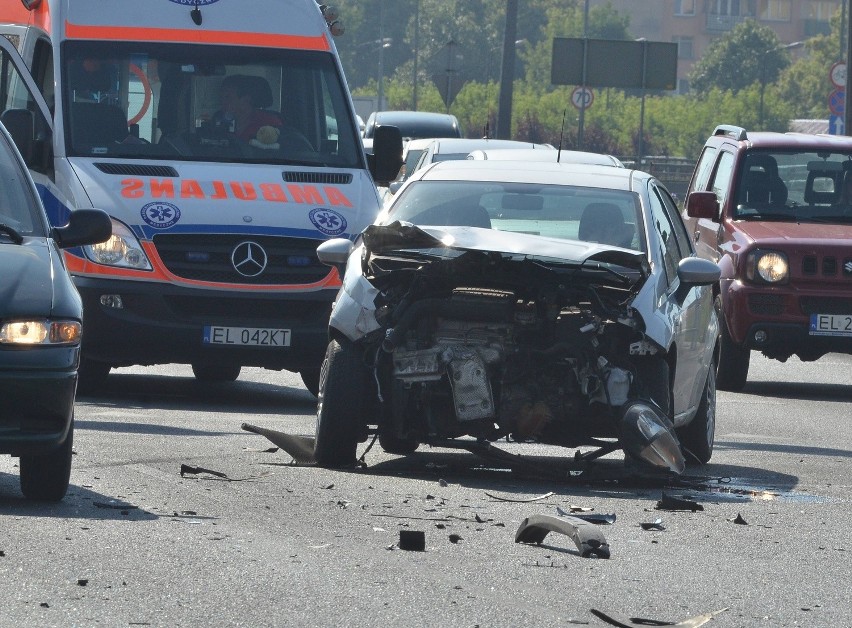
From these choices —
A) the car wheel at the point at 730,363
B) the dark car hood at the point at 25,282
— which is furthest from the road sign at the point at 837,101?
the dark car hood at the point at 25,282

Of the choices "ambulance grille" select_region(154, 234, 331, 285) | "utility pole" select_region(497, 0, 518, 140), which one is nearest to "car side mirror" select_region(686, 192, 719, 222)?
"ambulance grille" select_region(154, 234, 331, 285)

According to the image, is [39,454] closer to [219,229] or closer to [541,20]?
[219,229]

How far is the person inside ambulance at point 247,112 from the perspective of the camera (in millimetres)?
13867

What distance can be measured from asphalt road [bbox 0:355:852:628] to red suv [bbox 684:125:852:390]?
13.1 feet

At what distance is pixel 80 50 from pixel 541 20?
141960mm

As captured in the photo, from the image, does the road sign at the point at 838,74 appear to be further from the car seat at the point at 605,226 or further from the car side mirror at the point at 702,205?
the car seat at the point at 605,226

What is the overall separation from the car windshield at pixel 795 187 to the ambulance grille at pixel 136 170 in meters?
5.24

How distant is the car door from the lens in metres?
10.2

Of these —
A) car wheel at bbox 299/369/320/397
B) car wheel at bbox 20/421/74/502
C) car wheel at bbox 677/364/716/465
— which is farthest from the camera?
car wheel at bbox 299/369/320/397

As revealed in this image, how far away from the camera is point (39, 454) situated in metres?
7.97

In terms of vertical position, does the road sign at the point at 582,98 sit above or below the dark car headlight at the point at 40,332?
below

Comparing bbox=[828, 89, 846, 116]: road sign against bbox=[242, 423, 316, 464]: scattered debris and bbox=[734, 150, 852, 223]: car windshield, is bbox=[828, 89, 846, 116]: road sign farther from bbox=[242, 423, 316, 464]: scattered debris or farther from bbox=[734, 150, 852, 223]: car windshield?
bbox=[242, 423, 316, 464]: scattered debris

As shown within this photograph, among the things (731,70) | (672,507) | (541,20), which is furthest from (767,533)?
(541,20)

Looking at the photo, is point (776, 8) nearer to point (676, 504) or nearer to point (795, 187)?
point (795, 187)
